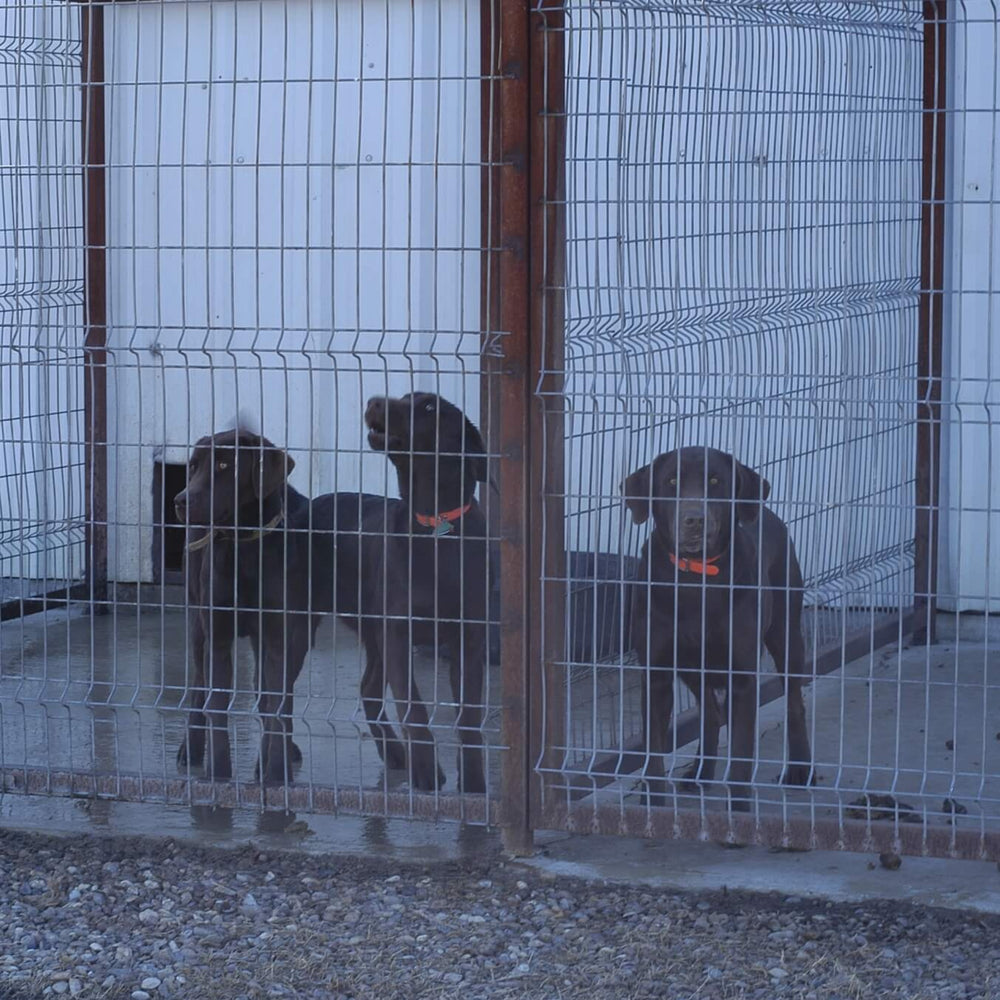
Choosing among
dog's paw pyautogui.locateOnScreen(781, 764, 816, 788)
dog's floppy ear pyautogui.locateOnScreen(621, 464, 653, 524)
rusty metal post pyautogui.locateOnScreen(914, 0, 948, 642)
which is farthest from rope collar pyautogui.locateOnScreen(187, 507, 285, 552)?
rusty metal post pyautogui.locateOnScreen(914, 0, 948, 642)

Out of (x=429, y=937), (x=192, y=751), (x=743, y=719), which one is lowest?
(x=429, y=937)

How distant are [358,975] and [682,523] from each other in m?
1.49

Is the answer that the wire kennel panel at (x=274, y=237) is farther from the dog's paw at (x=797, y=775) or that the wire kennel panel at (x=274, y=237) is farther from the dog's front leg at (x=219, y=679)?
the dog's paw at (x=797, y=775)

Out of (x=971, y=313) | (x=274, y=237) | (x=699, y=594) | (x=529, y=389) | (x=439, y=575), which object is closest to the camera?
(x=529, y=389)

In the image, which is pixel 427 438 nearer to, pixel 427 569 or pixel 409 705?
pixel 427 569

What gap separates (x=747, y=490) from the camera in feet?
15.1

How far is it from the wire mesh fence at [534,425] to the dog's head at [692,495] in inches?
0.7

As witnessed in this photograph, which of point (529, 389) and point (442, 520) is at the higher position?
point (529, 389)

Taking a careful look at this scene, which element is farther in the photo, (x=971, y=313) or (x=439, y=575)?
(x=971, y=313)

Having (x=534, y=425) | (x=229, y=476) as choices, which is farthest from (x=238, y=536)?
(x=534, y=425)

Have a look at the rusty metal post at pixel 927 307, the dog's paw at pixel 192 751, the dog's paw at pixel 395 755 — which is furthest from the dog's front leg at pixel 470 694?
the rusty metal post at pixel 927 307

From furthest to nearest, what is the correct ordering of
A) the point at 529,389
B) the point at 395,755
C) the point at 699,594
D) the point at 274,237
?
the point at 274,237
the point at 395,755
the point at 699,594
the point at 529,389

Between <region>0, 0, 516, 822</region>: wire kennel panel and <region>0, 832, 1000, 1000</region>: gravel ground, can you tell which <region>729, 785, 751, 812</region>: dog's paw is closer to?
<region>0, 832, 1000, 1000</region>: gravel ground

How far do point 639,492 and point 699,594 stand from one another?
0.34m
